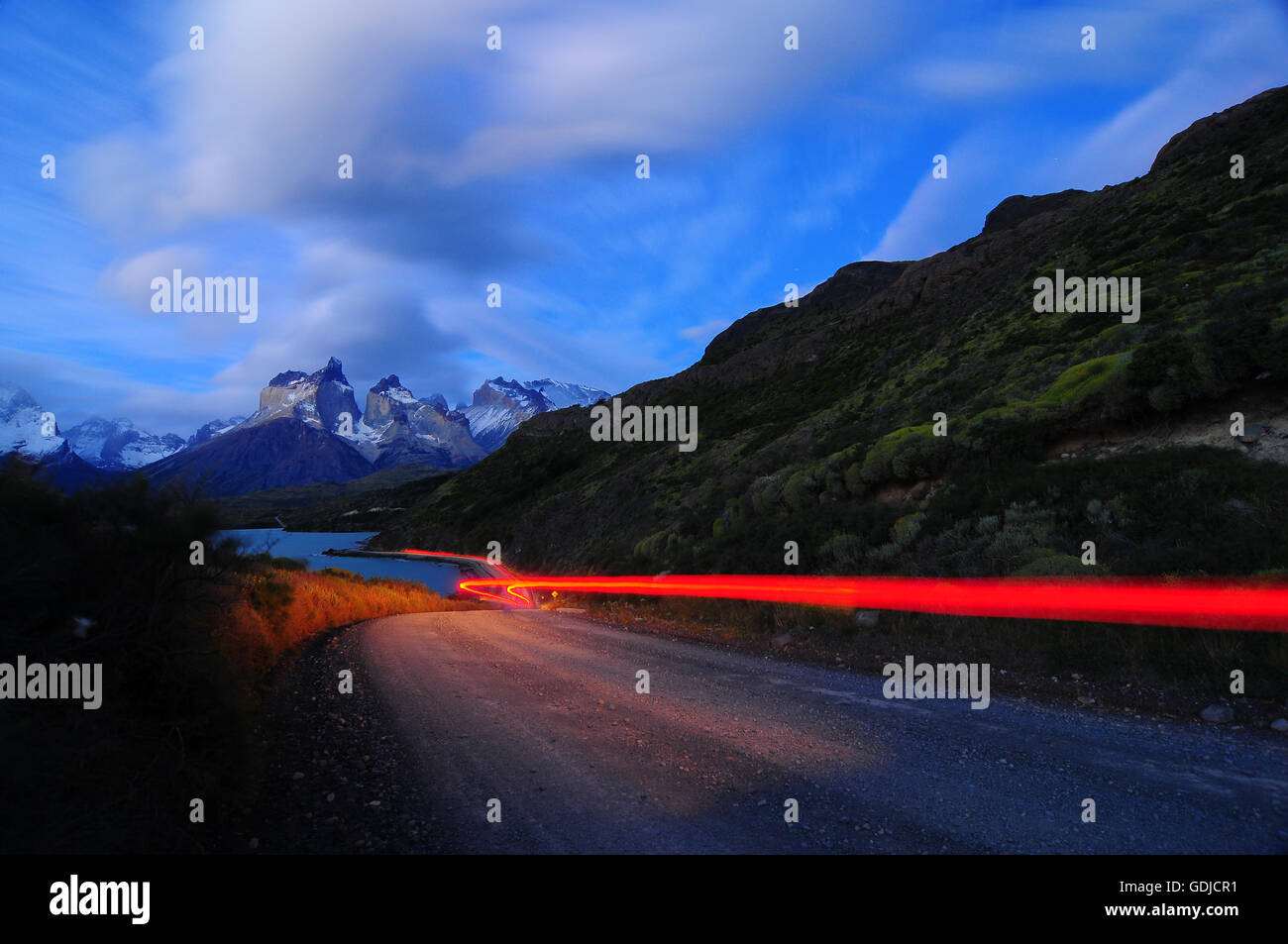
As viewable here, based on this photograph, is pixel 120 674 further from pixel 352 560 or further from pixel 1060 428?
pixel 352 560

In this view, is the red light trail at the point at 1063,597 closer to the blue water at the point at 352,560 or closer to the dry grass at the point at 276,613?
the dry grass at the point at 276,613

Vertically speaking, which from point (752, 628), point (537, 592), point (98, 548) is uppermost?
point (98, 548)

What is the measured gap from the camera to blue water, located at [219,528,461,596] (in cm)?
2651

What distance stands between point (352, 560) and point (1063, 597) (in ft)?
353

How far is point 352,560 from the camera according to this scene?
99.7 meters

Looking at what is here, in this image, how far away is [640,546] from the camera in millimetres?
26500

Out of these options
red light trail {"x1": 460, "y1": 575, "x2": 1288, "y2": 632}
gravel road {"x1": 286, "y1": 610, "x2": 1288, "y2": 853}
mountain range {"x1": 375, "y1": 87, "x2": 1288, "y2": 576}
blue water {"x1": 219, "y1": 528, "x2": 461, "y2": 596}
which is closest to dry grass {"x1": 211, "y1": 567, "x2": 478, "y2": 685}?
blue water {"x1": 219, "y1": 528, "x2": 461, "y2": 596}

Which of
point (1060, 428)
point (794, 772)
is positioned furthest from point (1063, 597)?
point (1060, 428)

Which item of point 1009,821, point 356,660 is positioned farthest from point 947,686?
point 356,660

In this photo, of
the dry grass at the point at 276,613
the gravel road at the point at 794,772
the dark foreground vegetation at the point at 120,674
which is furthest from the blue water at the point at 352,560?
the gravel road at the point at 794,772

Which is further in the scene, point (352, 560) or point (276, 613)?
point (352, 560)

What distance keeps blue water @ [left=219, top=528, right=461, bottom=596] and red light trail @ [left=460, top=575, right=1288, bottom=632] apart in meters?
10.6
